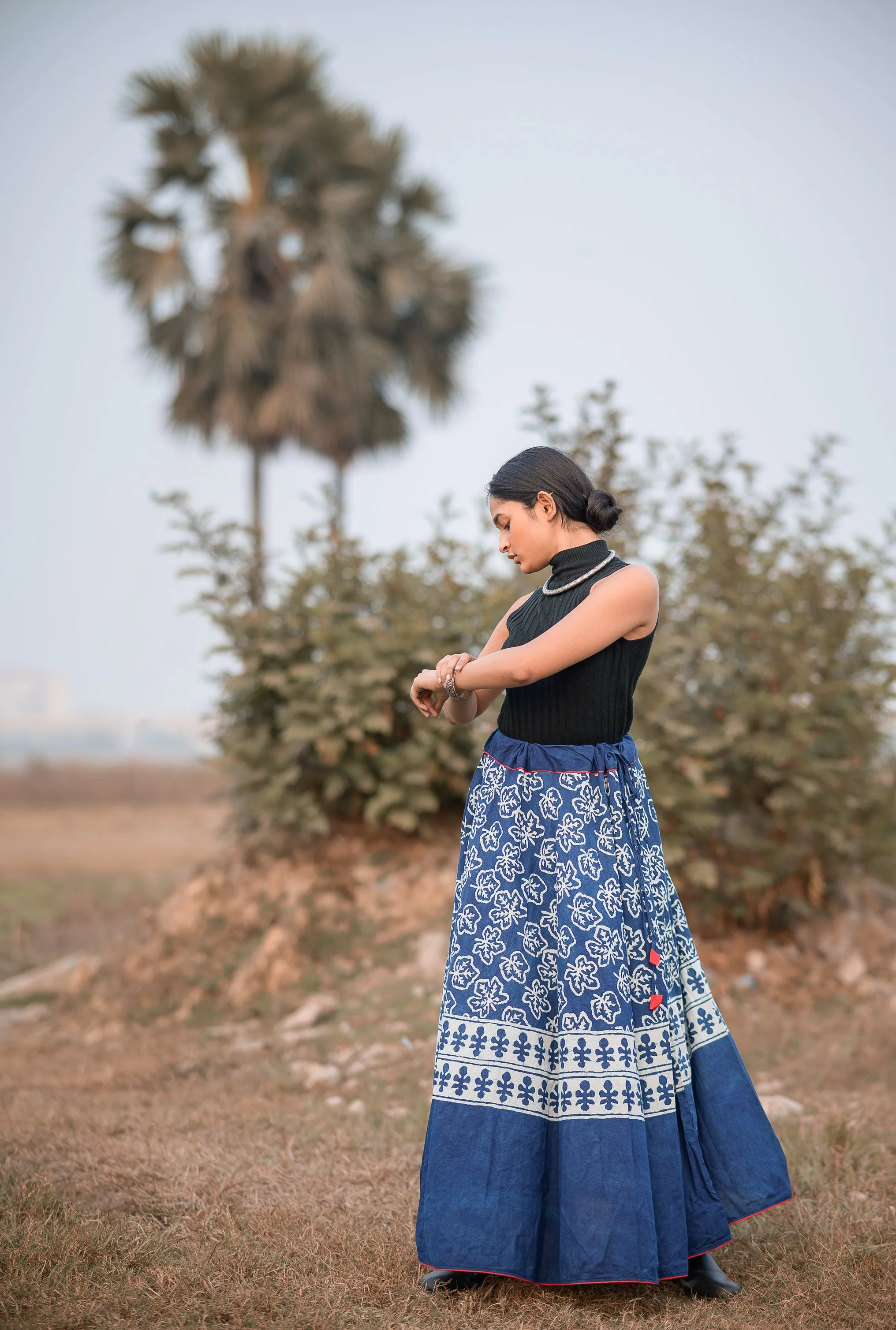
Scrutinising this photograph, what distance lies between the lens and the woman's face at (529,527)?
266 cm

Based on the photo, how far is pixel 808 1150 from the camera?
342 centimetres

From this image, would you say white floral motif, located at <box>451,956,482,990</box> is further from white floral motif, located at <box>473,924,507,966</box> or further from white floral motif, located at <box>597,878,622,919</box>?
white floral motif, located at <box>597,878,622,919</box>

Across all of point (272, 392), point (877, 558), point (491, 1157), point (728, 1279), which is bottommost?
point (728, 1279)

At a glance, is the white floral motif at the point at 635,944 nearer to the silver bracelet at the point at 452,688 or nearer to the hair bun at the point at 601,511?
the silver bracelet at the point at 452,688

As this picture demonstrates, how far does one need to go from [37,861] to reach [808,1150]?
1172cm

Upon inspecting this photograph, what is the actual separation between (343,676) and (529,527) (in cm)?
334

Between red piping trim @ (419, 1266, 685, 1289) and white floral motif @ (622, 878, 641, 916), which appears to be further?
white floral motif @ (622, 878, 641, 916)

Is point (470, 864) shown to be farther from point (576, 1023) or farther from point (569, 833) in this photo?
point (576, 1023)

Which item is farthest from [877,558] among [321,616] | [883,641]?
[321,616]

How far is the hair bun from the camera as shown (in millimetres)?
2654

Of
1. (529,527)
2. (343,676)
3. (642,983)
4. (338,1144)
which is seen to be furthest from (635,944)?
(343,676)

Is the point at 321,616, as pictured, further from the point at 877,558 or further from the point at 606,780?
the point at 606,780

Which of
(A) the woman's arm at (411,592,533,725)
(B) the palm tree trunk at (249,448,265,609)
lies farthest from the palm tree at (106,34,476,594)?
(A) the woman's arm at (411,592,533,725)

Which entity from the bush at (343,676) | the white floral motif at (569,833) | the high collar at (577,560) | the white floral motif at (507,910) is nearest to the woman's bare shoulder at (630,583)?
the high collar at (577,560)
